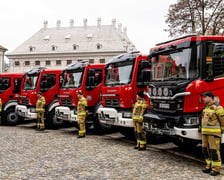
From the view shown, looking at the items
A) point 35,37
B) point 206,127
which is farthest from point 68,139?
point 35,37

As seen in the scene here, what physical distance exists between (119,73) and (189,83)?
4.04 metres

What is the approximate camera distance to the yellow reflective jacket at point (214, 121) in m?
6.49

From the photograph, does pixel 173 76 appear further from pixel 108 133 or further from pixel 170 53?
pixel 108 133

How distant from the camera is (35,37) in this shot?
66.0 m

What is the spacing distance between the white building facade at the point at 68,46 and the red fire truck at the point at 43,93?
43474mm

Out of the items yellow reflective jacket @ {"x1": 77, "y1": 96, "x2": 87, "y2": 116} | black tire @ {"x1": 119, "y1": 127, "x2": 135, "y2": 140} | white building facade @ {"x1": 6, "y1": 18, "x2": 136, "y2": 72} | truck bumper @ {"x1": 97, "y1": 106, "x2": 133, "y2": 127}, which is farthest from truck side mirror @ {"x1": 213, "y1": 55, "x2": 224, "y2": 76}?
white building facade @ {"x1": 6, "y1": 18, "x2": 136, "y2": 72}

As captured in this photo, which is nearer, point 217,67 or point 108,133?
point 217,67

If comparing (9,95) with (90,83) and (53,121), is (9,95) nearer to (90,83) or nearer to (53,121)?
(53,121)

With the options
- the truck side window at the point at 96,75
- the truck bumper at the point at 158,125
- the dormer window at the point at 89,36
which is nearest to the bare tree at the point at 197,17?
the truck side window at the point at 96,75

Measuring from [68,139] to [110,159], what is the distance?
3.91 metres

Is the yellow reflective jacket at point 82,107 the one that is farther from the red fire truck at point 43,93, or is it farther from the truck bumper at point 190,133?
the truck bumper at point 190,133

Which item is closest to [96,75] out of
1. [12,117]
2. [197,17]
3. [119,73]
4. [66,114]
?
[66,114]

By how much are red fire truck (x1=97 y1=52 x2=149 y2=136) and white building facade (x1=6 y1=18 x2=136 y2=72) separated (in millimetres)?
47789

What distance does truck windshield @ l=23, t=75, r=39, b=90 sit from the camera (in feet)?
51.6
